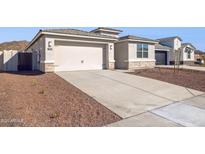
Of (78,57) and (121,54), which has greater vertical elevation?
(121,54)

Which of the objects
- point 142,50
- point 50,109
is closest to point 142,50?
point 142,50

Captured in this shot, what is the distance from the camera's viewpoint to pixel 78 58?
16.9 meters

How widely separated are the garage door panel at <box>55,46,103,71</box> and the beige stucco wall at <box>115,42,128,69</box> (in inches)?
113

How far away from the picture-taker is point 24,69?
804 inches

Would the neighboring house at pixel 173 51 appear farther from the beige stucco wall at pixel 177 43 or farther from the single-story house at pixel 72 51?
the single-story house at pixel 72 51

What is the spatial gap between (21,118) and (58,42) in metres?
10.6

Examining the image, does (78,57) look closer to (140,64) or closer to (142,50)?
(140,64)

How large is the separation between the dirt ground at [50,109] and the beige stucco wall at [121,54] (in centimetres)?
1140

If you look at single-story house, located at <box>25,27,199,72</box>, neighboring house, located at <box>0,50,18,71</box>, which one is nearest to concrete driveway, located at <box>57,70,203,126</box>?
single-story house, located at <box>25,27,199,72</box>

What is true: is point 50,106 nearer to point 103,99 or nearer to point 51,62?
point 103,99

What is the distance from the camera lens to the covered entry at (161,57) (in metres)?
29.7

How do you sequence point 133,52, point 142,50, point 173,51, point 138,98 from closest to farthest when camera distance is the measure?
point 138,98, point 133,52, point 142,50, point 173,51

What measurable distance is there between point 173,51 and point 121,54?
14466 mm

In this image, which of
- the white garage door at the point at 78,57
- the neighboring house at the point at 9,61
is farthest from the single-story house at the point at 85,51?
the neighboring house at the point at 9,61
